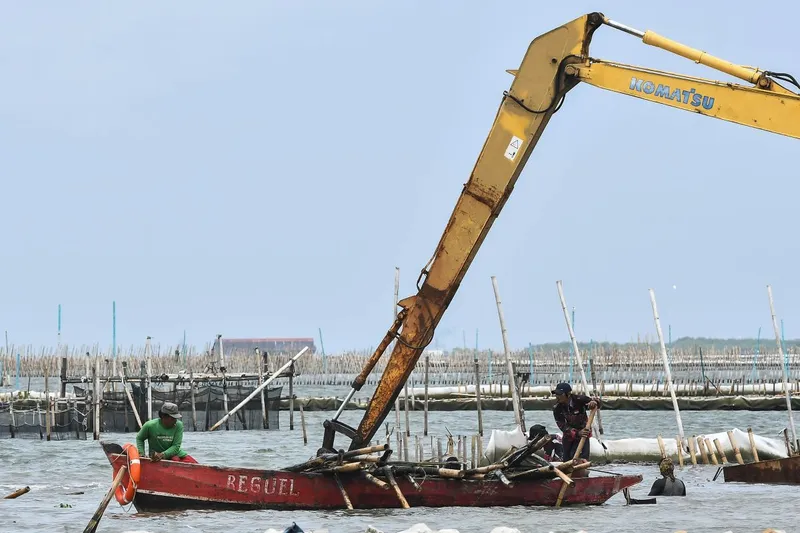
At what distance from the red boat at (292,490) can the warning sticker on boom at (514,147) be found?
4885 mm

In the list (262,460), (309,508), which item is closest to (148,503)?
(309,508)

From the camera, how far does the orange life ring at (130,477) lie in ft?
56.4

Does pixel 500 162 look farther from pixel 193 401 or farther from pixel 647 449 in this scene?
pixel 193 401

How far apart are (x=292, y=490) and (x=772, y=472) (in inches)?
381

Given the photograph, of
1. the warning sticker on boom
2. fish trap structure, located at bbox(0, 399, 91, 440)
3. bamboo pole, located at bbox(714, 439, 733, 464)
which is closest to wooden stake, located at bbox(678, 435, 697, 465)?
bamboo pole, located at bbox(714, 439, 733, 464)

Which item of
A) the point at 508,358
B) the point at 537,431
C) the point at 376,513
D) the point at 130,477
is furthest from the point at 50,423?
the point at 537,431

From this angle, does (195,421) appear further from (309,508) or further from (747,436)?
(309,508)

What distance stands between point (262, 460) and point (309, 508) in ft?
45.6

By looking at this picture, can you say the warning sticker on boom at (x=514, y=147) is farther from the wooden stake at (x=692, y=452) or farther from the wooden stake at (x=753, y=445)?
the wooden stake at (x=692, y=452)

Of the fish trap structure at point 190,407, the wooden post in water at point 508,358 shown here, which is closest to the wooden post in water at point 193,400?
the fish trap structure at point 190,407

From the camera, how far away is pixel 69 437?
125 ft

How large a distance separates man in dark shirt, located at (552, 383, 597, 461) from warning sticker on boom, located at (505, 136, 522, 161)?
3.99 metres

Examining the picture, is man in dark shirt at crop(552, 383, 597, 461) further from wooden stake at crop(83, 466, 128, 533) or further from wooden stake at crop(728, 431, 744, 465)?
wooden stake at crop(728, 431, 744, 465)

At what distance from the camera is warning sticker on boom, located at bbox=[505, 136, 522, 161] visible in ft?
60.3
